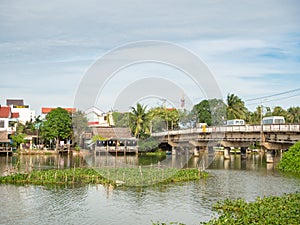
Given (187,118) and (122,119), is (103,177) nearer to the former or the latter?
(122,119)

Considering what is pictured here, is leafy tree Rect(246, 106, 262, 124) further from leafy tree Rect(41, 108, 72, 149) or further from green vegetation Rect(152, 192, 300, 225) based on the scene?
green vegetation Rect(152, 192, 300, 225)

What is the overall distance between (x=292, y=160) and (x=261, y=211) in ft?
58.7

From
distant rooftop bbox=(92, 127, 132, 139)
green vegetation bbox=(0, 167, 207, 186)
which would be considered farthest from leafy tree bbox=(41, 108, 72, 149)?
green vegetation bbox=(0, 167, 207, 186)

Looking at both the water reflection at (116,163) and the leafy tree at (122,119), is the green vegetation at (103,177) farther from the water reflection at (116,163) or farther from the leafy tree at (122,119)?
the leafy tree at (122,119)

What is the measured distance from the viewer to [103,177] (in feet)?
92.0

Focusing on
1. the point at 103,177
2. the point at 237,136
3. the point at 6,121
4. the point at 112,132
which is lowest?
the point at 103,177

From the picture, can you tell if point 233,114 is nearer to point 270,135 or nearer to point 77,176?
point 270,135

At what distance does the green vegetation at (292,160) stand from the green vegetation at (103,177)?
26.3 feet

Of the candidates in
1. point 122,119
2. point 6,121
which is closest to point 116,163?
point 6,121

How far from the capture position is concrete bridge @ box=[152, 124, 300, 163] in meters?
37.6

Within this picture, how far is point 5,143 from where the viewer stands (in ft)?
183

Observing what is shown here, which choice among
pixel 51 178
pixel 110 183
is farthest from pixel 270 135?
pixel 51 178

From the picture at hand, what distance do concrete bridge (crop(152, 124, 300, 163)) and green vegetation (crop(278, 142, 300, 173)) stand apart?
5.99 feet

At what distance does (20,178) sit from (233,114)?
165ft
